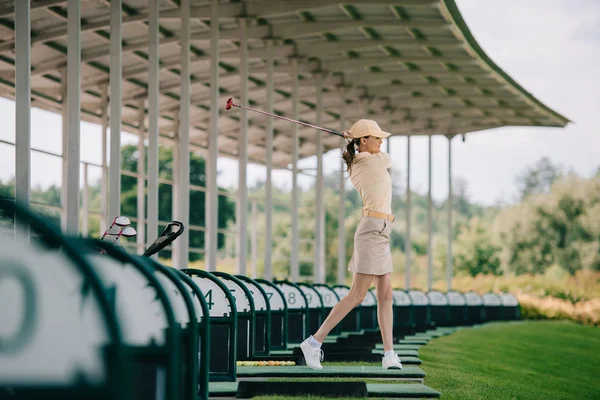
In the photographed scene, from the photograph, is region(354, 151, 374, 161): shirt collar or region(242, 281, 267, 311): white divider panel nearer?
region(354, 151, 374, 161): shirt collar

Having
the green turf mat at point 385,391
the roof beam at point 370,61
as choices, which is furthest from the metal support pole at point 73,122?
the roof beam at point 370,61

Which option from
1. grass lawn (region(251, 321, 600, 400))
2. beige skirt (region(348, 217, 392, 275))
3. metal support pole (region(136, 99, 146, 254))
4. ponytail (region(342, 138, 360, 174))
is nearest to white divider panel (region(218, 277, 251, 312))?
beige skirt (region(348, 217, 392, 275))

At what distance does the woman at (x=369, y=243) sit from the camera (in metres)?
8.80

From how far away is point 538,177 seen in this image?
112500 millimetres

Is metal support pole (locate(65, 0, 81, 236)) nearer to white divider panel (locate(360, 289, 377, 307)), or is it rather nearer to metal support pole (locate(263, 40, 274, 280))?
white divider panel (locate(360, 289, 377, 307))

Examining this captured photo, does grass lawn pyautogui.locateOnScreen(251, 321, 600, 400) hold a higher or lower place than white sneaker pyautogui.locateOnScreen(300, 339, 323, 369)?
lower

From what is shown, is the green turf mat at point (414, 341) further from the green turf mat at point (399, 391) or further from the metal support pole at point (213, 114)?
the green turf mat at point (399, 391)

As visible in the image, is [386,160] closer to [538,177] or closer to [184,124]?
[184,124]

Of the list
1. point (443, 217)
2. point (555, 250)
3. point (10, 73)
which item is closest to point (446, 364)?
point (10, 73)

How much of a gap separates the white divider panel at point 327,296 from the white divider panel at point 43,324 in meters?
10.3

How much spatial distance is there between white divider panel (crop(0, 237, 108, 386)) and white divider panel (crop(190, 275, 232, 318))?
378 centimetres

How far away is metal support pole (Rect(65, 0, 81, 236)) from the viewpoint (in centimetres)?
1295

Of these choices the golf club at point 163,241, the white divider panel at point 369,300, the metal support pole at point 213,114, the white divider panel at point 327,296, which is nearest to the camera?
the golf club at point 163,241

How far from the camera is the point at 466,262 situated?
68.6m
